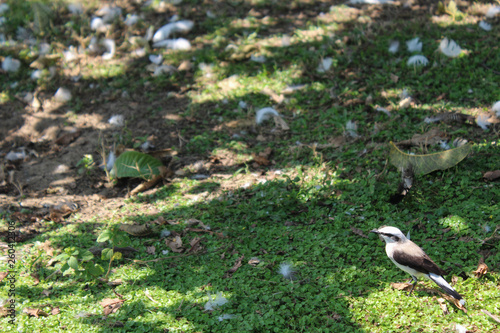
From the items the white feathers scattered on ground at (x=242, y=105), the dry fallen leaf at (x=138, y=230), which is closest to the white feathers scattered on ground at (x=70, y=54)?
the white feathers scattered on ground at (x=242, y=105)

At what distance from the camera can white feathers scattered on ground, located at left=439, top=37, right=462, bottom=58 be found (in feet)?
17.8

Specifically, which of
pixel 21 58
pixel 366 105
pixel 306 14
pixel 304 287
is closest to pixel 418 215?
pixel 304 287

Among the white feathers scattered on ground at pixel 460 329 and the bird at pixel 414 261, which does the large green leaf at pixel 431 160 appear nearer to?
the bird at pixel 414 261

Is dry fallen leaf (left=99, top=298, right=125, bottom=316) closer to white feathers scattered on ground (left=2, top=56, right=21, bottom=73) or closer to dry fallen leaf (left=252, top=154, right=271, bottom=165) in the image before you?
dry fallen leaf (left=252, top=154, right=271, bottom=165)

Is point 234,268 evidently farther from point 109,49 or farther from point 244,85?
point 109,49

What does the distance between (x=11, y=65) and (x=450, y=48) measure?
20.9ft

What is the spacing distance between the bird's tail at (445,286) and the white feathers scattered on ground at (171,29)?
5.57 m

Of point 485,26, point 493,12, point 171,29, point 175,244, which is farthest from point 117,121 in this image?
point 493,12

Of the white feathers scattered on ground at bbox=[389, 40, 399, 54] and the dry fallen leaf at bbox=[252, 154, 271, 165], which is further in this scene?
the white feathers scattered on ground at bbox=[389, 40, 399, 54]

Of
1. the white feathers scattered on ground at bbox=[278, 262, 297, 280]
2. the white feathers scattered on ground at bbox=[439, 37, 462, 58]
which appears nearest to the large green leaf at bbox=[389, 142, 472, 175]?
the white feathers scattered on ground at bbox=[278, 262, 297, 280]

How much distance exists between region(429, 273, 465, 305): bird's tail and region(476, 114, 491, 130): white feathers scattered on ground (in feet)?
7.29

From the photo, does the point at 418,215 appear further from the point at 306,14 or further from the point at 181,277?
the point at 306,14

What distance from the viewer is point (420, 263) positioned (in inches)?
104

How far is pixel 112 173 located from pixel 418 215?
300cm
